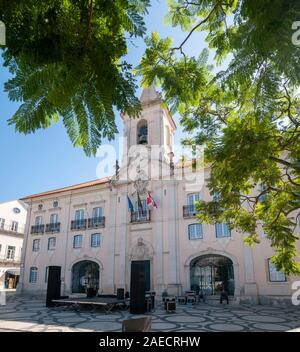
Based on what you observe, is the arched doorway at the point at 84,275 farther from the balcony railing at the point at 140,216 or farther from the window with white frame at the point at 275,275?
the window with white frame at the point at 275,275

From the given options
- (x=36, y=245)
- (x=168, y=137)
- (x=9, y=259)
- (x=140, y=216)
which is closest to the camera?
(x=140, y=216)

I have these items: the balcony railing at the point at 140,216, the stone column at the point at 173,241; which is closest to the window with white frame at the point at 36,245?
the balcony railing at the point at 140,216

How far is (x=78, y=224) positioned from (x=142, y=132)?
34.7 feet

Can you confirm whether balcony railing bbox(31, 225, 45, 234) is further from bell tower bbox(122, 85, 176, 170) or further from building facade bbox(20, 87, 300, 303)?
bell tower bbox(122, 85, 176, 170)

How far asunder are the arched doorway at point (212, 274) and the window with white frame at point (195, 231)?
1543mm

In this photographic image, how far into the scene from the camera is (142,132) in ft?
88.9

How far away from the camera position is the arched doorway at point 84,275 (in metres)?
25.7

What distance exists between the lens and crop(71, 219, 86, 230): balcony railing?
87.3 feet

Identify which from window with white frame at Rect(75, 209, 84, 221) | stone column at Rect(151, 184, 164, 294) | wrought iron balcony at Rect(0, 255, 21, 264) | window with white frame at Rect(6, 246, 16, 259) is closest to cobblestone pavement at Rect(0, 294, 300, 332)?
stone column at Rect(151, 184, 164, 294)

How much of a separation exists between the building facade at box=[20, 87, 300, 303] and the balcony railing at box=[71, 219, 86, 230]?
10 cm

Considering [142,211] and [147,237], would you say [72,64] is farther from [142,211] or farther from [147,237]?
[142,211]

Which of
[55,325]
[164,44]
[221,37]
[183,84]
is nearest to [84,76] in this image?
[221,37]

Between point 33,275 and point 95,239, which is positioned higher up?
point 95,239

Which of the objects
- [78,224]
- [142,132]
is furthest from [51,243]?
[142,132]
